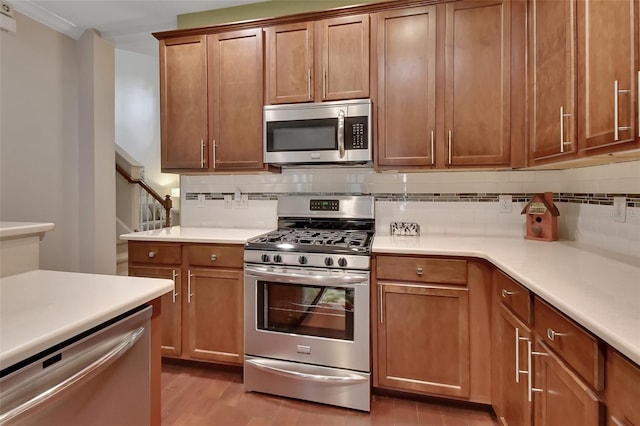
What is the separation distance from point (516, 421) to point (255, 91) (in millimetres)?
2394

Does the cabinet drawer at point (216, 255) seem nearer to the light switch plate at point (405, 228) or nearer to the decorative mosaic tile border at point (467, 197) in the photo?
the decorative mosaic tile border at point (467, 197)

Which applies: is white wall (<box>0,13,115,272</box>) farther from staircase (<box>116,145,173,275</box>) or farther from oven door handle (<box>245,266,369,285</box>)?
oven door handle (<box>245,266,369,285</box>)

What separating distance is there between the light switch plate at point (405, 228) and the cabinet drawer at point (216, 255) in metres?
1.04

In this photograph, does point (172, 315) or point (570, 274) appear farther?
point (172, 315)

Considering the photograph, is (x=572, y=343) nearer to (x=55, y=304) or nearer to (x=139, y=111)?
(x=55, y=304)

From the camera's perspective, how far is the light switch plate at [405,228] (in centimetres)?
240

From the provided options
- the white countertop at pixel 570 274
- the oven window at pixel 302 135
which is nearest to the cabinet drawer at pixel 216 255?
the oven window at pixel 302 135

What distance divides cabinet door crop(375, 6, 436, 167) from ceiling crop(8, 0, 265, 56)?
1.27 m

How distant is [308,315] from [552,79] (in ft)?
5.82

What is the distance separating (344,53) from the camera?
231cm

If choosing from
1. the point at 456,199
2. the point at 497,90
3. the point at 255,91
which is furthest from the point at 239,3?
the point at 456,199

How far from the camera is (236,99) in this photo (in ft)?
8.28

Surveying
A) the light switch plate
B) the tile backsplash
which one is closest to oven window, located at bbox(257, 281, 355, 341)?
the light switch plate

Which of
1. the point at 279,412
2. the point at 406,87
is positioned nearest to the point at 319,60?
the point at 406,87
